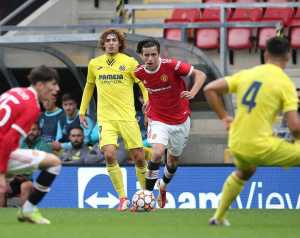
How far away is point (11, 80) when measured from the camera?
18875 millimetres

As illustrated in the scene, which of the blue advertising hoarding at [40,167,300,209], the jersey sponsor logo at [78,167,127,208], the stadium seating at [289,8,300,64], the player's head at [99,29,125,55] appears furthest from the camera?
the stadium seating at [289,8,300,64]

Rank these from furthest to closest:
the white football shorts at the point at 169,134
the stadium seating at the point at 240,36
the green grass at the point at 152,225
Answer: the stadium seating at the point at 240,36 < the white football shorts at the point at 169,134 < the green grass at the point at 152,225

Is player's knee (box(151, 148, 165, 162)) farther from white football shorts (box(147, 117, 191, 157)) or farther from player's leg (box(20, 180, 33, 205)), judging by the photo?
player's leg (box(20, 180, 33, 205))

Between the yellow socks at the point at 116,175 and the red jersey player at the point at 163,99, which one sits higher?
the red jersey player at the point at 163,99

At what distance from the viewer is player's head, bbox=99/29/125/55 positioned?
14594mm

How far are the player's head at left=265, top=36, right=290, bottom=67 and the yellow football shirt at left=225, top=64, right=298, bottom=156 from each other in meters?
0.10

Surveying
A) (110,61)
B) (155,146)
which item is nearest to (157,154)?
(155,146)

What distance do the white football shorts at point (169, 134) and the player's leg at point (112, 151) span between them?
17.8 inches

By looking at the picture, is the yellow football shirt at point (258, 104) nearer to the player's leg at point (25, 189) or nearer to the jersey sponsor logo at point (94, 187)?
the player's leg at point (25, 189)

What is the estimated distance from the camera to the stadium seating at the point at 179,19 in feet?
70.3

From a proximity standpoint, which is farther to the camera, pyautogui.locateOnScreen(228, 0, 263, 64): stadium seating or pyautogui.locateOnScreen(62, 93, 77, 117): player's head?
pyautogui.locateOnScreen(228, 0, 263, 64): stadium seating

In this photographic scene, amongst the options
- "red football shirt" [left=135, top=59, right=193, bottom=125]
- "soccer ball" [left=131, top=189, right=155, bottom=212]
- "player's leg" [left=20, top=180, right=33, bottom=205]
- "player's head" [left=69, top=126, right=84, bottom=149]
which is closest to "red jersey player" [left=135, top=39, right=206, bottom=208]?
"red football shirt" [left=135, top=59, right=193, bottom=125]

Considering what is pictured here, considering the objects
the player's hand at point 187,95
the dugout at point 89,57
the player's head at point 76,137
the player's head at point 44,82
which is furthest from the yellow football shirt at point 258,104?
the player's head at point 76,137

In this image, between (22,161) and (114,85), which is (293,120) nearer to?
(22,161)
